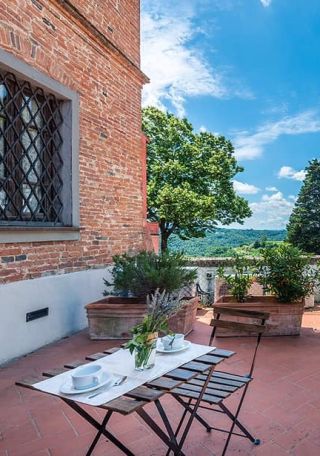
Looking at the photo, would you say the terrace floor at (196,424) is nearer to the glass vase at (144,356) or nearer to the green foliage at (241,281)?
the glass vase at (144,356)

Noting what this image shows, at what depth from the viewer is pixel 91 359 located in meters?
2.27

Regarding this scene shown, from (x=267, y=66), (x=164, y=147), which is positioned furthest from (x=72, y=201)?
(x=164, y=147)

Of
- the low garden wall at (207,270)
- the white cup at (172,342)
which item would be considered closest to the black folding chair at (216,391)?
the white cup at (172,342)

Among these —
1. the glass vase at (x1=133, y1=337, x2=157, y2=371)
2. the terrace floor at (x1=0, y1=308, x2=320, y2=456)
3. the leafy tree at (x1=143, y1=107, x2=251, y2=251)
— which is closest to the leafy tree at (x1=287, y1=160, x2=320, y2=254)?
the leafy tree at (x1=143, y1=107, x2=251, y2=251)

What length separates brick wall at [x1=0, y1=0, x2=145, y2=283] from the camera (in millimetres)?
4367

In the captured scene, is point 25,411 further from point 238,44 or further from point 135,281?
point 238,44

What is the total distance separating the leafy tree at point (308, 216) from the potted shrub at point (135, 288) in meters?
18.3

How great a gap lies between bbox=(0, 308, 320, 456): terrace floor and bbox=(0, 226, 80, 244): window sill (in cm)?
126

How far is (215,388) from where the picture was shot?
7.55 feet

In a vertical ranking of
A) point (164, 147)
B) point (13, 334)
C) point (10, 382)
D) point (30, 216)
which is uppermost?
point (164, 147)

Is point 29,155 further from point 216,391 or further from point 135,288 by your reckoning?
point 216,391

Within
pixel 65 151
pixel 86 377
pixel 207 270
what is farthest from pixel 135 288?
pixel 207 270

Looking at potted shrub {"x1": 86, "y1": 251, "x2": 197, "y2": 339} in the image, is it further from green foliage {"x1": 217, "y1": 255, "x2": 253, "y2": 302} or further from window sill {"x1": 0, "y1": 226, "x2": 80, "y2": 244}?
window sill {"x1": 0, "y1": 226, "x2": 80, "y2": 244}

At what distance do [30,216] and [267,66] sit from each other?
1180 cm
